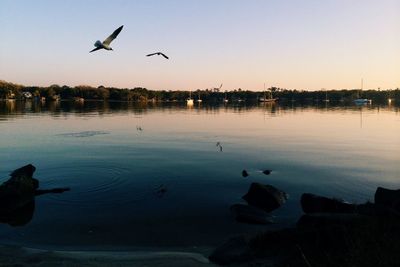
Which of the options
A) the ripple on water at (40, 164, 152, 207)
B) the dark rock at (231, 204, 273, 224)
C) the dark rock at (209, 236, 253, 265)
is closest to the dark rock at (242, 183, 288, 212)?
the dark rock at (231, 204, 273, 224)

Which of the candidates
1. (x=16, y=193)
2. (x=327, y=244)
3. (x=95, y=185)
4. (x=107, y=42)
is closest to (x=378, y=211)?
A: (x=327, y=244)

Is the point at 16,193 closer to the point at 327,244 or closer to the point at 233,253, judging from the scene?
the point at 233,253

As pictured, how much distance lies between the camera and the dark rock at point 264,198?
23750mm

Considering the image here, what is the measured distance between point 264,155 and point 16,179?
80.7 ft

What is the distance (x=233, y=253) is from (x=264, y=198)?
903 centimetres

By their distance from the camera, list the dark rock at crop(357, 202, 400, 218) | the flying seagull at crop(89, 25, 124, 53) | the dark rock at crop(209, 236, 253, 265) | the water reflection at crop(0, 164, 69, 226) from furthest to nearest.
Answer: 1. the water reflection at crop(0, 164, 69, 226)
2. the dark rock at crop(357, 202, 400, 218)
3. the flying seagull at crop(89, 25, 124, 53)
4. the dark rock at crop(209, 236, 253, 265)

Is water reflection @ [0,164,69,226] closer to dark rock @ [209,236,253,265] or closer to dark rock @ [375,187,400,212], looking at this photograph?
dark rock @ [209,236,253,265]

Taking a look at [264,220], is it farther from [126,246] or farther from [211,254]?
[126,246]

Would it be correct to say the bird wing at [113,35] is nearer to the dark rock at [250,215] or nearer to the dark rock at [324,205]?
the dark rock at [250,215]

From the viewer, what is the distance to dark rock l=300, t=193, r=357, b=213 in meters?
20.7

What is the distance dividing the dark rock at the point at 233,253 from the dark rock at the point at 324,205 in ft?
21.3

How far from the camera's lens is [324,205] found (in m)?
21.3

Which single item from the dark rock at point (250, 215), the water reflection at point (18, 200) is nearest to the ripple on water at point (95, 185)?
the water reflection at point (18, 200)

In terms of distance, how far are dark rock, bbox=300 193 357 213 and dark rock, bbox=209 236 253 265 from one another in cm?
650
